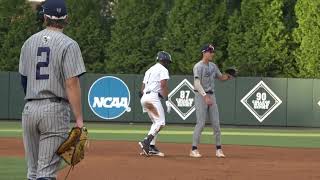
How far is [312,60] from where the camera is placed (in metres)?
32.3

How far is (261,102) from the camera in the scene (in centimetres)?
2950

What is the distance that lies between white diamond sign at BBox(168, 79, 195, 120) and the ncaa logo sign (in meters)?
1.80

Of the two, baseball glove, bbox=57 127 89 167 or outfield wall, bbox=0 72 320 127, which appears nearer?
baseball glove, bbox=57 127 89 167

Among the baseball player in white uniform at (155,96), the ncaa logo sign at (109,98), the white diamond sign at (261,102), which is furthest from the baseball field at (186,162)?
the ncaa logo sign at (109,98)

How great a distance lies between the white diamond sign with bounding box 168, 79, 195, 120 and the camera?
29688 mm

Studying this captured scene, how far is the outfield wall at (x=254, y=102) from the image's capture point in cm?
2950

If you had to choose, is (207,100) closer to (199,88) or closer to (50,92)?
(199,88)

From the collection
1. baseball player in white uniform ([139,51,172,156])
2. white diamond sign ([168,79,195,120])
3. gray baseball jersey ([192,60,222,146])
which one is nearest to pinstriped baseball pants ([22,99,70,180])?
gray baseball jersey ([192,60,222,146])

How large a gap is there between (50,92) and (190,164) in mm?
7173

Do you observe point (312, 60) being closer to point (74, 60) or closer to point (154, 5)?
point (154, 5)

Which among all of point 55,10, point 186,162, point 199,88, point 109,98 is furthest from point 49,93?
point 109,98

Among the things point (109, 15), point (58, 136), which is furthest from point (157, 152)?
point (109, 15)

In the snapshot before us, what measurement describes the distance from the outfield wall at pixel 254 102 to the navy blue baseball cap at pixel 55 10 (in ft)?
76.1

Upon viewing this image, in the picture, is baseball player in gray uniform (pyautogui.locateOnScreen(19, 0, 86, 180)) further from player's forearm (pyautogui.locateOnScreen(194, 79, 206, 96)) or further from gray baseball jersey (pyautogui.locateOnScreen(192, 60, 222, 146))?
gray baseball jersey (pyautogui.locateOnScreen(192, 60, 222, 146))
